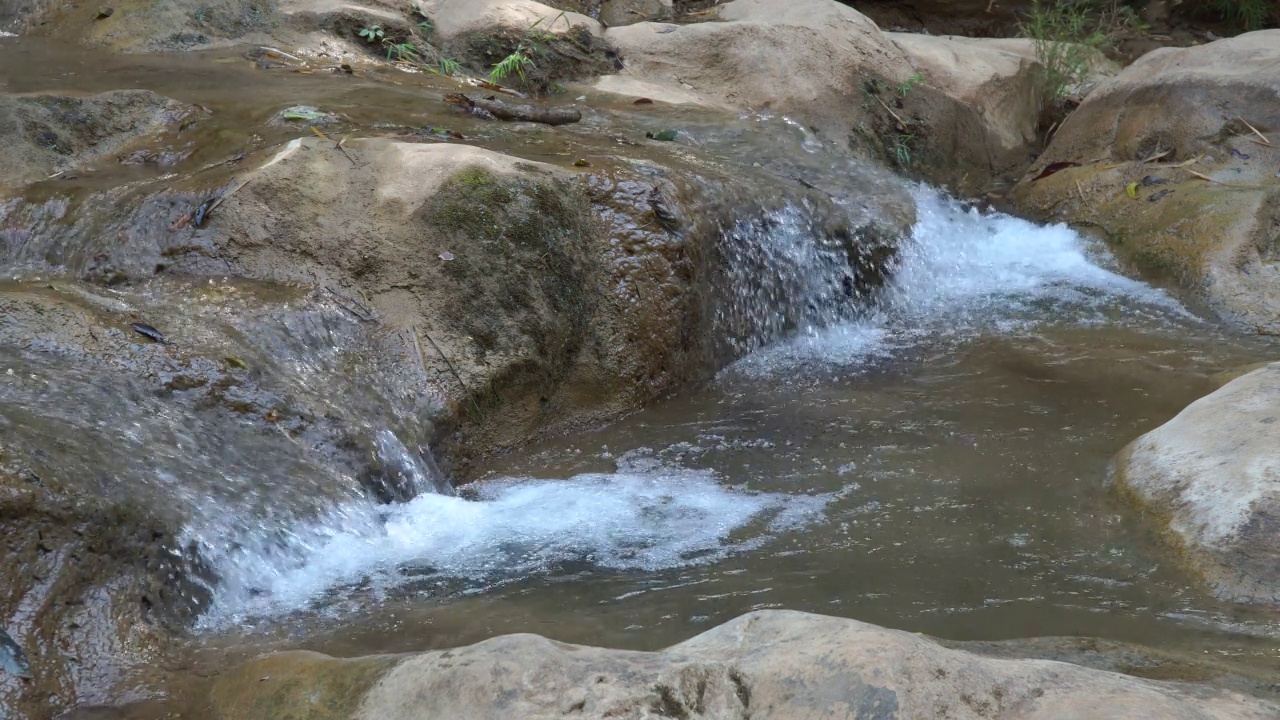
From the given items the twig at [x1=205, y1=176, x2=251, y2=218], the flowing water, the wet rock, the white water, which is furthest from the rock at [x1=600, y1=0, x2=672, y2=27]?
the wet rock

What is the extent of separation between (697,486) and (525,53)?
4075mm

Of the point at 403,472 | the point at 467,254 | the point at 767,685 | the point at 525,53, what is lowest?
the point at 403,472

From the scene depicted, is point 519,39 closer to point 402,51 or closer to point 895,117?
point 402,51

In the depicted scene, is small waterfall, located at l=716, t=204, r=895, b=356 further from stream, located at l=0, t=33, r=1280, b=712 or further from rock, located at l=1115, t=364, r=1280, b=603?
rock, located at l=1115, t=364, r=1280, b=603

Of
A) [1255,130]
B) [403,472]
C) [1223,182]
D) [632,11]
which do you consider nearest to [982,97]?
[1255,130]

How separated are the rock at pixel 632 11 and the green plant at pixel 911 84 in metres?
2.11

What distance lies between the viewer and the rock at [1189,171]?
241 inches

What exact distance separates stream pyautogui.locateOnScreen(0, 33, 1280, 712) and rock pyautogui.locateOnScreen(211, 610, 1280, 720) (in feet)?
2.02

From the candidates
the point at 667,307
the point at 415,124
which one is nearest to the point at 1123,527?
the point at 667,307

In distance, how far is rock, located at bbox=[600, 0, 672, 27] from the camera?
8.94 metres

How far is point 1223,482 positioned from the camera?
11.0 ft

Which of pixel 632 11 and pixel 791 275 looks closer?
pixel 791 275

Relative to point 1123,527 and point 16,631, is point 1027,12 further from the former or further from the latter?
point 16,631

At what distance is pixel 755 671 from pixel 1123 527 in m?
1.99
